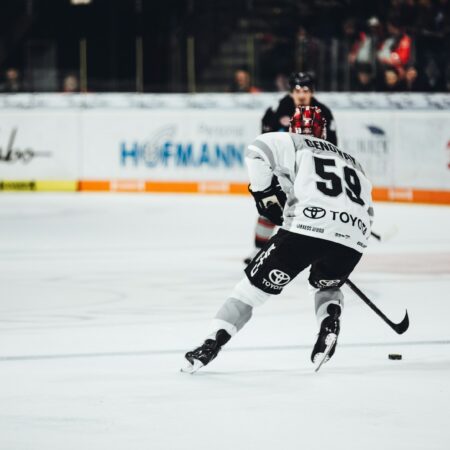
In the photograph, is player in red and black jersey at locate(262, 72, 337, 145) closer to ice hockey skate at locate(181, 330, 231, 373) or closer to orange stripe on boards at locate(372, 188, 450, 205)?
ice hockey skate at locate(181, 330, 231, 373)

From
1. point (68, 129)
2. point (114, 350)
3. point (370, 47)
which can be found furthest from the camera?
point (68, 129)

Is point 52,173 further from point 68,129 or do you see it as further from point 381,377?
point 381,377

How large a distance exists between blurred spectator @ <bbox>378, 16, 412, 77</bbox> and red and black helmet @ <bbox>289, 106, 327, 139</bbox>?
9.22 metres

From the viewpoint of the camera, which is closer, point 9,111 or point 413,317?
point 413,317

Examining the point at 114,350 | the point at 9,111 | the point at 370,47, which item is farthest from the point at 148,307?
the point at 9,111

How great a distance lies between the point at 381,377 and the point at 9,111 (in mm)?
11533

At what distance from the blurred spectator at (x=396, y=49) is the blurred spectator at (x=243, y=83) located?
1.82 meters

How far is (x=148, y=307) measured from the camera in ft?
23.4

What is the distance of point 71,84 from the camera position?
52.3 feet

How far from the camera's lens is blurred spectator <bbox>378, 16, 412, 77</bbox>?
46.4 ft

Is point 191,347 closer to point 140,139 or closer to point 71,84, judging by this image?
point 140,139

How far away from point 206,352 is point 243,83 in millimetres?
10607

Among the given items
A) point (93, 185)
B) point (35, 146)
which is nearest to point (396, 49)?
point (93, 185)

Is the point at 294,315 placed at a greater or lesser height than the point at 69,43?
lesser
